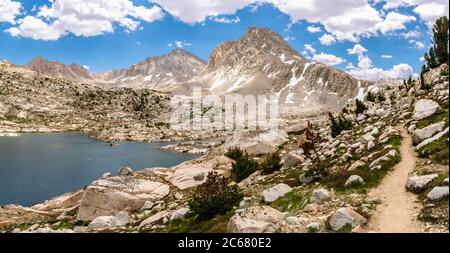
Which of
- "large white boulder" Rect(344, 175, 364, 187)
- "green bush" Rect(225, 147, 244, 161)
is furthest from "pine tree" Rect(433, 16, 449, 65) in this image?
"large white boulder" Rect(344, 175, 364, 187)

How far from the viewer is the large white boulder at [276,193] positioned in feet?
85.9

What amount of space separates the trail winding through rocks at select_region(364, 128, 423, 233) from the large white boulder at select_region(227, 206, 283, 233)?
14.8ft

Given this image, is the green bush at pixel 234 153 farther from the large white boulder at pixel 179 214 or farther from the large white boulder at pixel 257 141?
the large white boulder at pixel 179 214

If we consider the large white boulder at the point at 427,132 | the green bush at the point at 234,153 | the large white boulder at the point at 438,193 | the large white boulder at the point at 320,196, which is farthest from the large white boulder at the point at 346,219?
the green bush at the point at 234,153

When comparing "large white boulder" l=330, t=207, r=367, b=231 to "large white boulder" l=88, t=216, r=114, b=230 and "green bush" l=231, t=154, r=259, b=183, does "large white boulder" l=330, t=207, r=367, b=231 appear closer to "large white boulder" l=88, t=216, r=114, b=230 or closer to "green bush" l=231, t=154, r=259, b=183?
"large white boulder" l=88, t=216, r=114, b=230

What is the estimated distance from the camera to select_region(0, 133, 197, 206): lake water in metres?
63.9

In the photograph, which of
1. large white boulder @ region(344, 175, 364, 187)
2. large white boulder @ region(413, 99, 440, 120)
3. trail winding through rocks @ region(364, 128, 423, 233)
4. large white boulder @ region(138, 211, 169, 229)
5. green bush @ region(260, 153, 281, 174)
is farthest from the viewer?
green bush @ region(260, 153, 281, 174)

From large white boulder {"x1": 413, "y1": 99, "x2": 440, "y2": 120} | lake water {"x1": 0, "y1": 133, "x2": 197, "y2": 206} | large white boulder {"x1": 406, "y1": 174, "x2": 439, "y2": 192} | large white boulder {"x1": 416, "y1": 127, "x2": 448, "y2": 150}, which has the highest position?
large white boulder {"x1": 413, "y1": 99, "x2": 440, "y2": 120}

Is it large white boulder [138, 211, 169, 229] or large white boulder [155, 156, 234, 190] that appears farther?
large white boulder [155, 156, 234, 190]

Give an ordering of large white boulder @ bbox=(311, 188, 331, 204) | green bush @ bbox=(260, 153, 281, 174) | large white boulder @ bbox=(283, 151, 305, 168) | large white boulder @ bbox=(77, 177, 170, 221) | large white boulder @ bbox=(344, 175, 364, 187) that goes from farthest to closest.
Result: green bush @ bbox=(260, 153, 281, 174) < large white boulder @ bbox=(77, 177, 170, 221) < large white boulder @ bbox=(283, 151, 305, 168) < large white boulder @ bbox=(344, 175, 364, 187) < large white boulder @ bbox=(311, 188, 331, 204)

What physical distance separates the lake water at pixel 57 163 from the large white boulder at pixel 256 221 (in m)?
44.6

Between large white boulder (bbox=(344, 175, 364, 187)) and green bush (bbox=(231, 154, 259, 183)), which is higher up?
large white boulder (bbox=(344, 175, 364, 187))

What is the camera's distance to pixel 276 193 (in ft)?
87.2

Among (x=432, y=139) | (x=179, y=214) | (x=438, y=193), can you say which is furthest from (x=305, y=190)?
(x=179, y=214)
